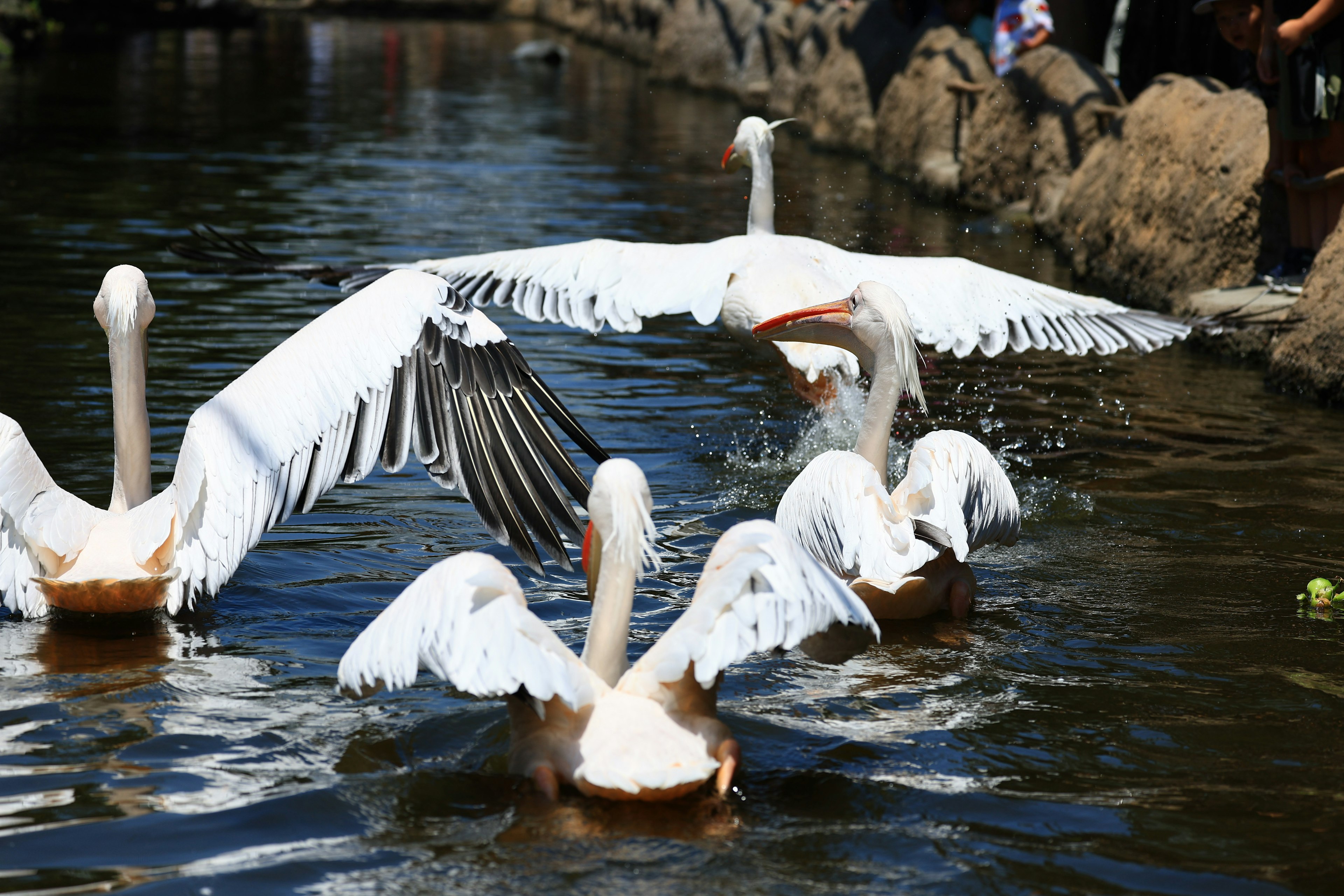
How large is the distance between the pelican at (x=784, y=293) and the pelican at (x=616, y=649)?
2887mm

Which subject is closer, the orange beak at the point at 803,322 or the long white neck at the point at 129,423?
the long white neck at the point at 129,423

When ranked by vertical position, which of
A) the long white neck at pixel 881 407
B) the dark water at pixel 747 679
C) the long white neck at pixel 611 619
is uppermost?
the long white neck at pixel 881 407

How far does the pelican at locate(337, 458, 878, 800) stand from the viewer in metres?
2.94

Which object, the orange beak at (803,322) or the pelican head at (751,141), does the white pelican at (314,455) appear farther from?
the pelican head at (751,141)

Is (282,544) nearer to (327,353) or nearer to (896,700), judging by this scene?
(327,353)

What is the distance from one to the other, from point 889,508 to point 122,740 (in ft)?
6.88

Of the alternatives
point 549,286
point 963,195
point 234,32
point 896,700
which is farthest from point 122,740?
point 234,32

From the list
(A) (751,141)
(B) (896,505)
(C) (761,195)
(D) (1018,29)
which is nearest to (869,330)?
(B) (896,505)

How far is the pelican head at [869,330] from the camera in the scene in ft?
14.6

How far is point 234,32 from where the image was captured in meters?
30.3

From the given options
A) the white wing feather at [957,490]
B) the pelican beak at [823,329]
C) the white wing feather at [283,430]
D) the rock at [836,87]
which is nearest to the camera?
the white wing feather at [283,430]

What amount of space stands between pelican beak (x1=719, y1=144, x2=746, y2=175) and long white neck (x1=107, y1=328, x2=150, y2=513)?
11.6ft

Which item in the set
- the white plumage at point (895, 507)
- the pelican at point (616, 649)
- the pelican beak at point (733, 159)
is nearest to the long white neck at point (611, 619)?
the pelican at point (616, 649)

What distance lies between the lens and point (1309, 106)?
7211 millimetres
